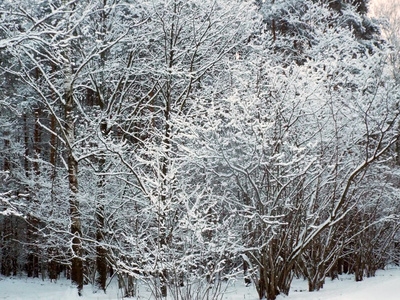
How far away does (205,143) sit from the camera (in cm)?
635

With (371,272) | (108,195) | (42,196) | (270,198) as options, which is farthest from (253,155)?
(371,272)

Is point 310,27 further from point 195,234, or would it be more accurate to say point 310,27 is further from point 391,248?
point 195,234

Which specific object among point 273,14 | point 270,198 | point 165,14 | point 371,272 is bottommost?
point 371,272

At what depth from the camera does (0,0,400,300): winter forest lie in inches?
245

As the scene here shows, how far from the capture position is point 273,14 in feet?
56.4

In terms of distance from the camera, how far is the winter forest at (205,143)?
20.5 ft

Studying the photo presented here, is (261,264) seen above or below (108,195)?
below

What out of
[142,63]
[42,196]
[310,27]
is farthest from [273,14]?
[42,196]

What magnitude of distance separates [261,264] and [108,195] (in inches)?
162

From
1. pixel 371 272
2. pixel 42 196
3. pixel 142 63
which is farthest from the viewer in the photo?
pixel 371 272

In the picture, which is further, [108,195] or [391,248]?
[391,248]

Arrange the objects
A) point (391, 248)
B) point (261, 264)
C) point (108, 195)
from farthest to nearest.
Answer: point (391, 248)
point (108, 195)
point (261, 264)

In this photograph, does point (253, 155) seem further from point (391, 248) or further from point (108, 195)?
point (391, 248)

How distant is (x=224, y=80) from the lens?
34.3 ft
